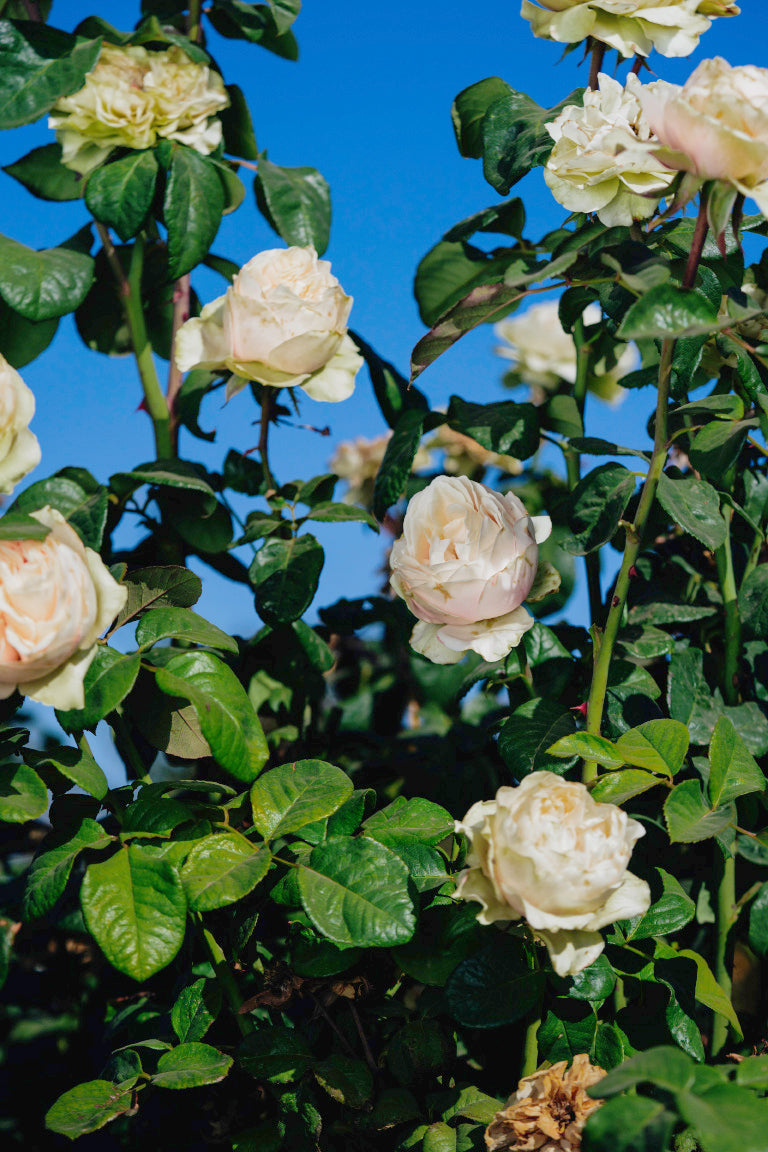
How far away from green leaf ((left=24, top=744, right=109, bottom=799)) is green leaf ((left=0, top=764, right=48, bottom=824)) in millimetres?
59

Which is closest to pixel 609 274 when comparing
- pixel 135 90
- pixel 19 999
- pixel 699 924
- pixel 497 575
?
pixel 497 575

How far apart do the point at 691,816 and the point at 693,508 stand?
0.85 feet

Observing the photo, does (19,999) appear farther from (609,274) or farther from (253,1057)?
(609,274)

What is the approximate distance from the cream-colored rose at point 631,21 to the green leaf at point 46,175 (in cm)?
63

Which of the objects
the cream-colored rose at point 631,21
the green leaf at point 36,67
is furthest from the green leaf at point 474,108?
the green leaf at point 36,67

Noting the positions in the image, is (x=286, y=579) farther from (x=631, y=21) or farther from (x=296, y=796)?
(x=631, y=21)

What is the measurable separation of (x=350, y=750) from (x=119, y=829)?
506mm

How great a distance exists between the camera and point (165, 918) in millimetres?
754

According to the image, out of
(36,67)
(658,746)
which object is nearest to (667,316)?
(658,746)

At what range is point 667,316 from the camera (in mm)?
654

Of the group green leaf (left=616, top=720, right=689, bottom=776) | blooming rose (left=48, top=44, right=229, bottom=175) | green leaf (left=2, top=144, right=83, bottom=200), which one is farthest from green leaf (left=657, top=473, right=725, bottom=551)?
green leaf (left=2, top=144, right=83, bottom=200)

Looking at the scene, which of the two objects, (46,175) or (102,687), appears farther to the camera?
(46,175)

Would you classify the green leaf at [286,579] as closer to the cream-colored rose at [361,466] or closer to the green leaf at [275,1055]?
the green leaf at [275,1055]

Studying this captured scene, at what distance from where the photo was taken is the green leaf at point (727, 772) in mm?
818
